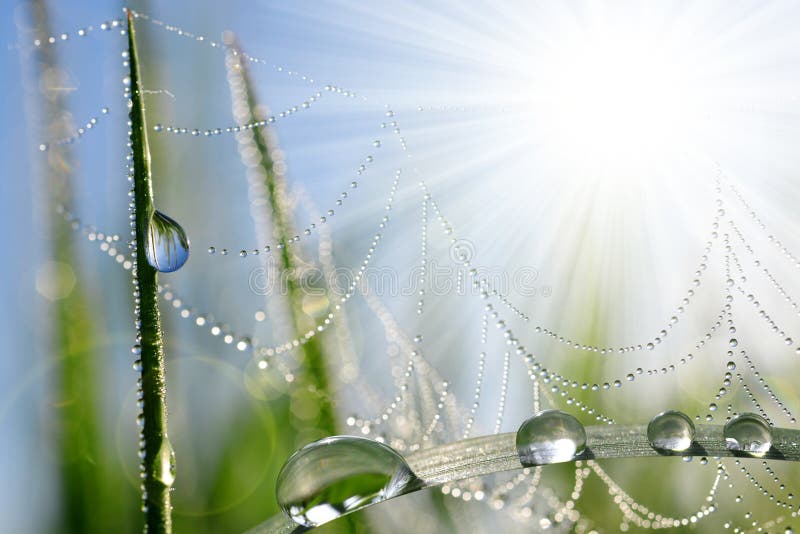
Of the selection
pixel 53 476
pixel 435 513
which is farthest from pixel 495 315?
pixel 53 476

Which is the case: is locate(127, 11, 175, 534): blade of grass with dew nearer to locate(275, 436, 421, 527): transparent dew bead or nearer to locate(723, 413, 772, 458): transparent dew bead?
locate(275, 436, 421, 527): transparent dew bead

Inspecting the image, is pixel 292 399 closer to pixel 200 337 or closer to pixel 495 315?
pixel 200 337

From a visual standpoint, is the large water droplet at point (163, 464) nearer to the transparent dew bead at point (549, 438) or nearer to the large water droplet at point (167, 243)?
the large water droplet at point (167, 243)

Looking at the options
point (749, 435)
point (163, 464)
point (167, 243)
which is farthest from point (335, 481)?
point (749, 435)

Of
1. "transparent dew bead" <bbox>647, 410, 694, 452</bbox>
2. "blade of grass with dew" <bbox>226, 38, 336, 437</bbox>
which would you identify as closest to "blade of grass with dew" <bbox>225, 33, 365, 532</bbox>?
"blade of grass with dew" <bbox>226, 38, 336, 437</bbox>

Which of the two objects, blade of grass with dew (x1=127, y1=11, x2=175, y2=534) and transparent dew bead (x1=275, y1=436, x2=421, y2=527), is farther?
transparent dew bead (x1=275, y1=436, x2=421, y2=527)

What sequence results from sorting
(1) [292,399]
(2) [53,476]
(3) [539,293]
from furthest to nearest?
1. (3) [539,293]
2. (1) [292,399]
3. (2) [53,476]

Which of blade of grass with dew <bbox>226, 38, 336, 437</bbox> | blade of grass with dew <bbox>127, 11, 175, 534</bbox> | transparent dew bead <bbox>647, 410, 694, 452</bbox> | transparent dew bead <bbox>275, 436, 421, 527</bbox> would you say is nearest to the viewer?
blade of grass with dew <bbox>127, 11, 175, 534</bbox>
